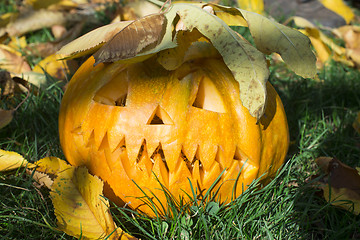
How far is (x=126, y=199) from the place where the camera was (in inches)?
58.9

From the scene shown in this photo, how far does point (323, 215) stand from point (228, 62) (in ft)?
2.89

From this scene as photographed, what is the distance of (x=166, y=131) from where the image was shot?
4.50 ft

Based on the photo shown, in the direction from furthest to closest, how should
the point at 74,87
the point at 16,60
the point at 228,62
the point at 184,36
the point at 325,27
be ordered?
the point at 325,27 → the point at 16,60 → the point at 74,87 → the point at 184,36 → the point at 228,62

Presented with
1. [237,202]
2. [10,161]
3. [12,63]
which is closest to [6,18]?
[12,63]

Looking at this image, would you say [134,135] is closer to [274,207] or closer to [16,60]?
[274,207]

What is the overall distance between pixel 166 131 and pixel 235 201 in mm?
415

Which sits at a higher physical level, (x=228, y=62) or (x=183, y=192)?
(x=228, y=62)

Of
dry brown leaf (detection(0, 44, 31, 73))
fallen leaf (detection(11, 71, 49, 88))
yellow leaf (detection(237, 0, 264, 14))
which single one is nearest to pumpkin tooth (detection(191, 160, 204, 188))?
fallen leaf (detection(11, 71, 49, 88))

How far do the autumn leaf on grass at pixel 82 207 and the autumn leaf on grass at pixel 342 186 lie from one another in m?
0.88

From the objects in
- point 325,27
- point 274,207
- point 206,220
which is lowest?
point 325,27

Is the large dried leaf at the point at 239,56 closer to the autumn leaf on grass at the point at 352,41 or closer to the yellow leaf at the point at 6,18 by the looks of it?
the autumn leaf on grass at the point at 352,41

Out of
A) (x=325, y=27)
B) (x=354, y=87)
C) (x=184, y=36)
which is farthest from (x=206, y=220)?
(x=325, y=27)

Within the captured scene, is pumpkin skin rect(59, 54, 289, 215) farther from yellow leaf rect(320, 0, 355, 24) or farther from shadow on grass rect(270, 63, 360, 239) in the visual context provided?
yellow leaf rect(320, 0, 355, 24)

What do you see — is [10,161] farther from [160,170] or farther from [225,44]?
[225,44]
